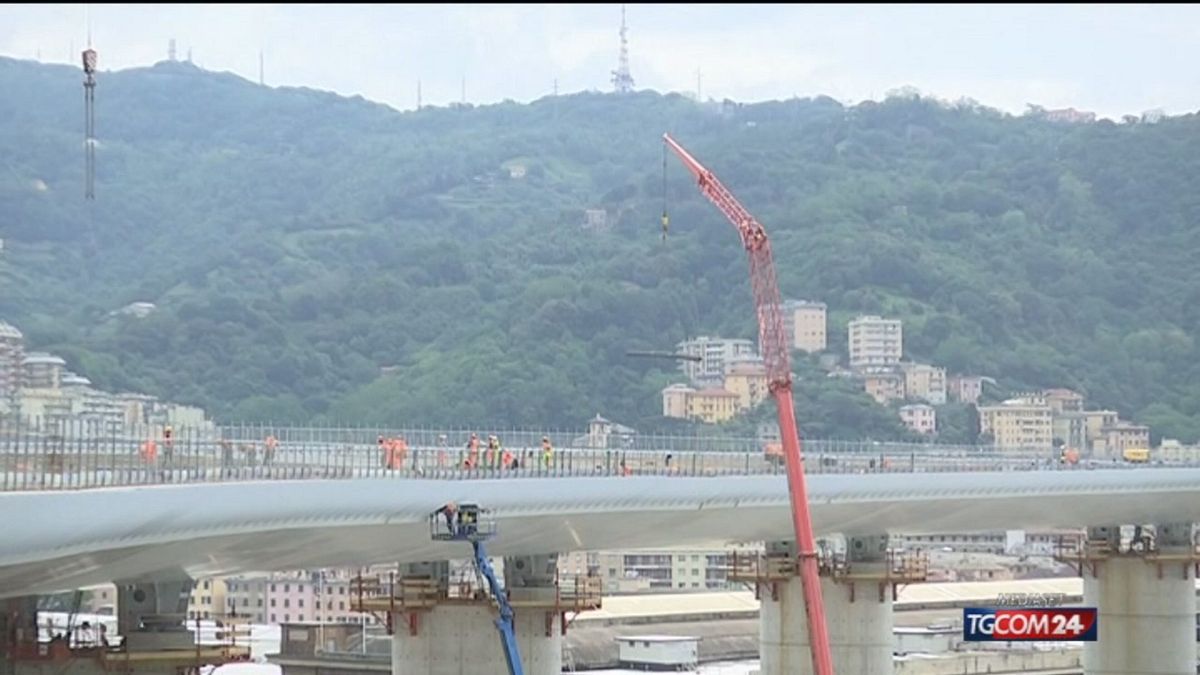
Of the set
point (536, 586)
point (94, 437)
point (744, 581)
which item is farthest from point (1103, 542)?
point (94, 437)

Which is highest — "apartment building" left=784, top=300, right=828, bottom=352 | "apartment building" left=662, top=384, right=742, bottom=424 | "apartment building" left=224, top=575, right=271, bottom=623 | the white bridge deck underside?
"apartment building" left=784, top=300, right=828, bottom=352

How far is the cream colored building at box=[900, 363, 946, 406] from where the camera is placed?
174m

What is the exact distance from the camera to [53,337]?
159000 mm

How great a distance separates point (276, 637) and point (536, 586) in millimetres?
45588

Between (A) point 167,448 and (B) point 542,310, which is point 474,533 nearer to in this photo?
(A) point 167,448

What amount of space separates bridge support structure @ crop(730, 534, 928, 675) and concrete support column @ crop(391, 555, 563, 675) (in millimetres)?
11588

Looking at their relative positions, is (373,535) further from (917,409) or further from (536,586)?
(917,409)

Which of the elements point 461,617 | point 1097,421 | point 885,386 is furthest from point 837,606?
point 885,386

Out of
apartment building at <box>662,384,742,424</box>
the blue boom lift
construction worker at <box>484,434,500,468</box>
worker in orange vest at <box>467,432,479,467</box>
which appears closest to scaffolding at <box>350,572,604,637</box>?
the blue boom lift

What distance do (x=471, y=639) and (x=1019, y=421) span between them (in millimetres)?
118658

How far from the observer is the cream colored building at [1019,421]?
162 meters

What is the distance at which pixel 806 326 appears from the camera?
→ 182750 millimetres

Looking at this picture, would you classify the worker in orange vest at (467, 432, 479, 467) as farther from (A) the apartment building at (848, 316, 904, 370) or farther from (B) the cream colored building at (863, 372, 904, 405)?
(A) the apartment building at (848, 316, 904, 370)

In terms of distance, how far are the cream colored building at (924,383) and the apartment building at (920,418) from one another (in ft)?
8.23
